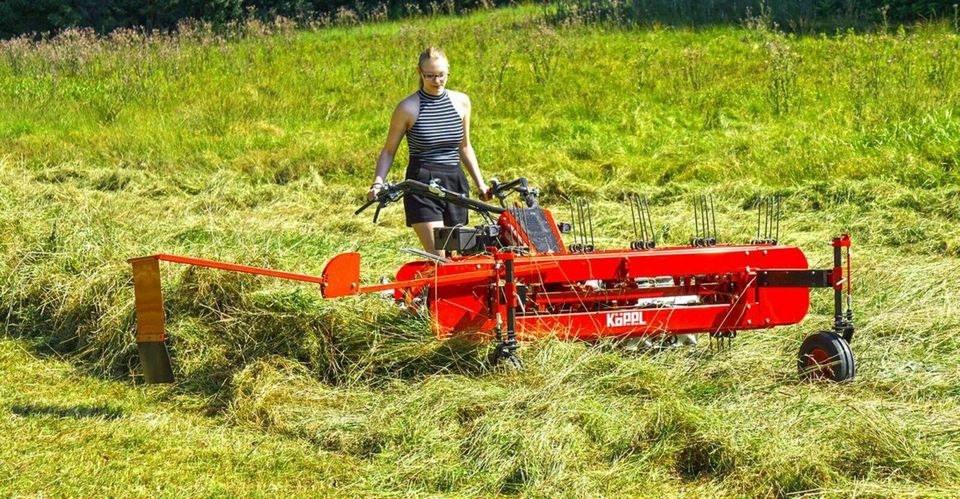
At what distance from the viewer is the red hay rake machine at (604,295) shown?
17.5ft

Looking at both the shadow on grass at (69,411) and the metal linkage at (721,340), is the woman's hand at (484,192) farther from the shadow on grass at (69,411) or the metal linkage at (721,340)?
the shadow on grass at (69,411)

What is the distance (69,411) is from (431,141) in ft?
8.11

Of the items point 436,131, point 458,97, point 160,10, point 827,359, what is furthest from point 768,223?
point 160,10

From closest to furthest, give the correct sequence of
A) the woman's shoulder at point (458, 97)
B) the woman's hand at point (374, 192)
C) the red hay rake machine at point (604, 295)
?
the red hay rake machine at point (604, 295)
the woman's hand at point (374, 192)
the woman's shoulder at point (458, 97)

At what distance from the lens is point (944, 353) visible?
19.2 ft

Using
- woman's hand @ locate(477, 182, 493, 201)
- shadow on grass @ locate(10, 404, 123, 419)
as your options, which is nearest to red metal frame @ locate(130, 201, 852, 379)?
shadow on grass @ locate(10, 404, 123, 419)

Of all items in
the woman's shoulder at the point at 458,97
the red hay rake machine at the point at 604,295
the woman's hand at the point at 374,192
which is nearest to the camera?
the red hay rake machine at the point at 604,295

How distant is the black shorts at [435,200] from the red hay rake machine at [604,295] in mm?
733

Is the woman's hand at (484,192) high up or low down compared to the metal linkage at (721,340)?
up

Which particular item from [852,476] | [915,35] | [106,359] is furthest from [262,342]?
[915,35]

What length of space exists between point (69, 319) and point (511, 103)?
27.2 feet

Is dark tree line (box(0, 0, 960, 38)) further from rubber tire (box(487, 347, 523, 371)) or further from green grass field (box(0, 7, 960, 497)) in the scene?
rubber tire (box(487, 347, 523, 371))

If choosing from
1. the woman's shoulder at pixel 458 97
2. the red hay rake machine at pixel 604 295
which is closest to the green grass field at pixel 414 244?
the red hay rake machine at pixel 604 295

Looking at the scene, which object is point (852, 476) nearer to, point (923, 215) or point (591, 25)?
point (923, 215)
